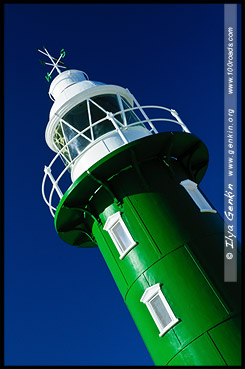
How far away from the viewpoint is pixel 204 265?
10984 mm

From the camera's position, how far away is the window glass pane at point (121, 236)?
1230 centimetres

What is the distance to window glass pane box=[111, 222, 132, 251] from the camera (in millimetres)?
12305

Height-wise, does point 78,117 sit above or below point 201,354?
above

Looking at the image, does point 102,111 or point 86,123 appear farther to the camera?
point 102,111

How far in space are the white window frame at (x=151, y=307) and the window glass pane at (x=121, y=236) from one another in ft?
5.02

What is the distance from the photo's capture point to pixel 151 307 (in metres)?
11.2

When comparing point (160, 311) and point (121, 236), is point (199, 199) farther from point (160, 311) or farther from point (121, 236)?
point (160, 311)

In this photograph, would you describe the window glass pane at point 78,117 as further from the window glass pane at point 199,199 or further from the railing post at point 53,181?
the window glass pane at point 199,199

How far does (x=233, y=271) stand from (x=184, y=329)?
1997 millimetres

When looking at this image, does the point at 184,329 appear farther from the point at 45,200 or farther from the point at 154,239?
the point at 45,200

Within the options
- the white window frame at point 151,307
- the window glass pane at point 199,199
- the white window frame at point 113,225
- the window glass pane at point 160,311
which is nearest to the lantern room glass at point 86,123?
the white window frame at point 113,225

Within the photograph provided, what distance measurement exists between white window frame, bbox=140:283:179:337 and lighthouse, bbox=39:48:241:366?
0.03m

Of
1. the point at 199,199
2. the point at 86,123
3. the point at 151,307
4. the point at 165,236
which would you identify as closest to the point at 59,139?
the point at 86,123

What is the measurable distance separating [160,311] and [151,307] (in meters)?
0.30
